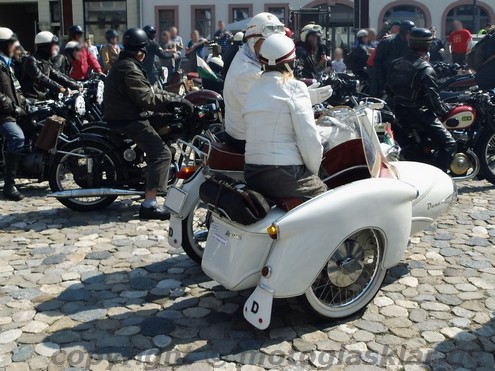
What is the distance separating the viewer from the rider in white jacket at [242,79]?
199 inches

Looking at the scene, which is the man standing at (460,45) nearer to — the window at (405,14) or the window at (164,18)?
the window at (405,14)

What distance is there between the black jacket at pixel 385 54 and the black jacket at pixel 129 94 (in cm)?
575

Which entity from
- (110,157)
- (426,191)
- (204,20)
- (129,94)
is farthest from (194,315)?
(204,20)

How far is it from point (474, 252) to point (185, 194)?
2509mm

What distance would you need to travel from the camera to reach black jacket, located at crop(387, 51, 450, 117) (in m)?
7.23

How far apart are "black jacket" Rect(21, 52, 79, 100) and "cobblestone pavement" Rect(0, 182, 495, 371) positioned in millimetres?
2840

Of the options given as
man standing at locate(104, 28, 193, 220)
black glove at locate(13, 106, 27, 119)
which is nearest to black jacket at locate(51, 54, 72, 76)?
black glove at locate(13, 106, 27, 119)

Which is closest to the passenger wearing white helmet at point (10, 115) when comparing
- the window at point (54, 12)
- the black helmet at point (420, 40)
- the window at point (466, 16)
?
the black helmet at point (420, 40)

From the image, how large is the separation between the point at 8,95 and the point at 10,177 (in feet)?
2.96

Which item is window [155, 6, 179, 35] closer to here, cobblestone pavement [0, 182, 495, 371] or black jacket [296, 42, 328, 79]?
black jacket [296, 42, 328, 79]

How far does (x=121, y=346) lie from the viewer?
13.5 ft

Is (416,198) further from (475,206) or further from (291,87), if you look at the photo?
(475,206)

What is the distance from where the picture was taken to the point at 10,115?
772cm

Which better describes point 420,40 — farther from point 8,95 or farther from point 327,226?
point 8,95
